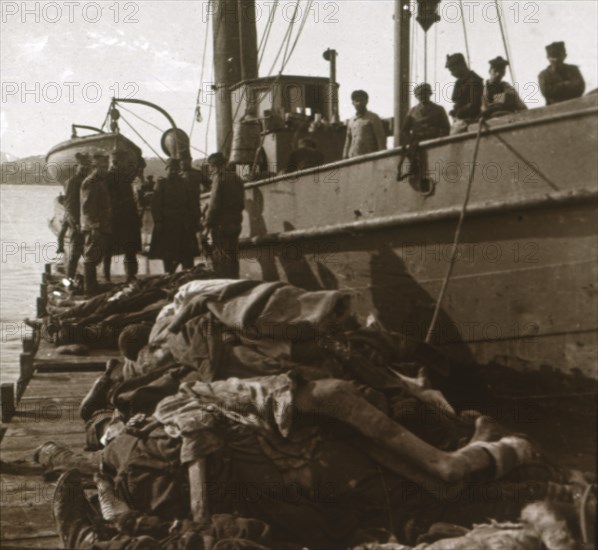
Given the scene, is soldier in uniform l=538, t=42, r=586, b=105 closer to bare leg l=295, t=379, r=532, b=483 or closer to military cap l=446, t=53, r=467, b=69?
military cap l=446, t=53, r=467, b=69

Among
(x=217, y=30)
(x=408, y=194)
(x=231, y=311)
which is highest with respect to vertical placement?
(x=217, y=30)

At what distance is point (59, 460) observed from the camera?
4.37 meters

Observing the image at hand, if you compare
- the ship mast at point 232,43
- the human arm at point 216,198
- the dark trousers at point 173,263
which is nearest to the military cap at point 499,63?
the human arm at point 216,198

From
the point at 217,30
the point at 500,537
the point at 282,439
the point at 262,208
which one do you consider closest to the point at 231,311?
the point at 282,439

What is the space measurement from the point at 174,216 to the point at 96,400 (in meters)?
5.19

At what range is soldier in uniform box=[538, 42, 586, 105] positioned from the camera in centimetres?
645

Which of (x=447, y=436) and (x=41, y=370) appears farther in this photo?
(x=41, y=370)

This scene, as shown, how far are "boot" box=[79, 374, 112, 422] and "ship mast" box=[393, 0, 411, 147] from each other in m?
4.15

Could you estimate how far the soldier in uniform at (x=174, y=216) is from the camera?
1011cm

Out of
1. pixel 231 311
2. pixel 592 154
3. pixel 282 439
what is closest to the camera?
pixel 282 439

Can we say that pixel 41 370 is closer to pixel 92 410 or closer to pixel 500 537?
pixel 92 410

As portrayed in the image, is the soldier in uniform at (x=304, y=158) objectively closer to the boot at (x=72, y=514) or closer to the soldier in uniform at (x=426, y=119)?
the soldier in uniform at (x=426, y=119)

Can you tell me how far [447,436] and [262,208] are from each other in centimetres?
593

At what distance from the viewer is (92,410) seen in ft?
17.1
